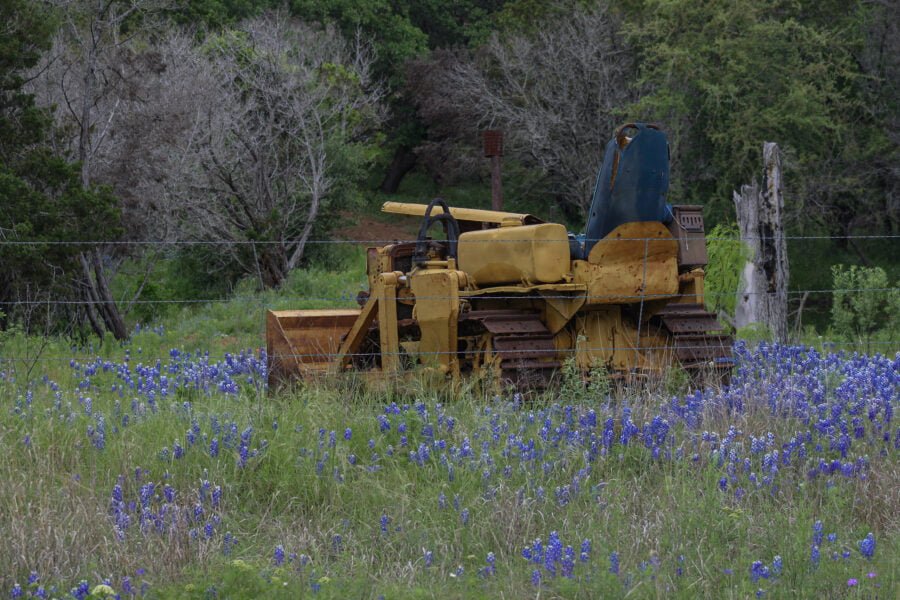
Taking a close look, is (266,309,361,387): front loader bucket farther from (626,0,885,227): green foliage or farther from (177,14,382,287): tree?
(626,0,885,227): green foliage

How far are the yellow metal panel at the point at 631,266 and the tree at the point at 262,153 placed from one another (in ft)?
49.4

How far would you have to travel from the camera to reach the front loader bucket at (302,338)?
407 inches

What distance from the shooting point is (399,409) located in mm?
7617

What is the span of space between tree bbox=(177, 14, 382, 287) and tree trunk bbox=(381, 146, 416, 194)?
56.5 feet

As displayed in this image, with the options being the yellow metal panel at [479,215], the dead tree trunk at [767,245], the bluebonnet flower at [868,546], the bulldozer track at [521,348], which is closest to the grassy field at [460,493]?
the bluebonnet flower at [868,546]

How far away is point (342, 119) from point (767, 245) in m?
18.8

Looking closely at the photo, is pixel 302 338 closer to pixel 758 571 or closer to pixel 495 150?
pixel 758 571

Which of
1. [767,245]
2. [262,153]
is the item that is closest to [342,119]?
[262,153]

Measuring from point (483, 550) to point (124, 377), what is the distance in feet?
16.8

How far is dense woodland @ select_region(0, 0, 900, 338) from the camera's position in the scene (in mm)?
16656

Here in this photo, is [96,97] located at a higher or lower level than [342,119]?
lower

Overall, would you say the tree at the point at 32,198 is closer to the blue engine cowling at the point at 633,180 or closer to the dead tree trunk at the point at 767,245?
the blue engine cowling at the point at 633,180

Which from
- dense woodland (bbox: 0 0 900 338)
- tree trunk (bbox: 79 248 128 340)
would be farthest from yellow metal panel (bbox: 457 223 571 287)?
tree trunk (bbox: 79 248 128 340)

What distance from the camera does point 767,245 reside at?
1403cm
